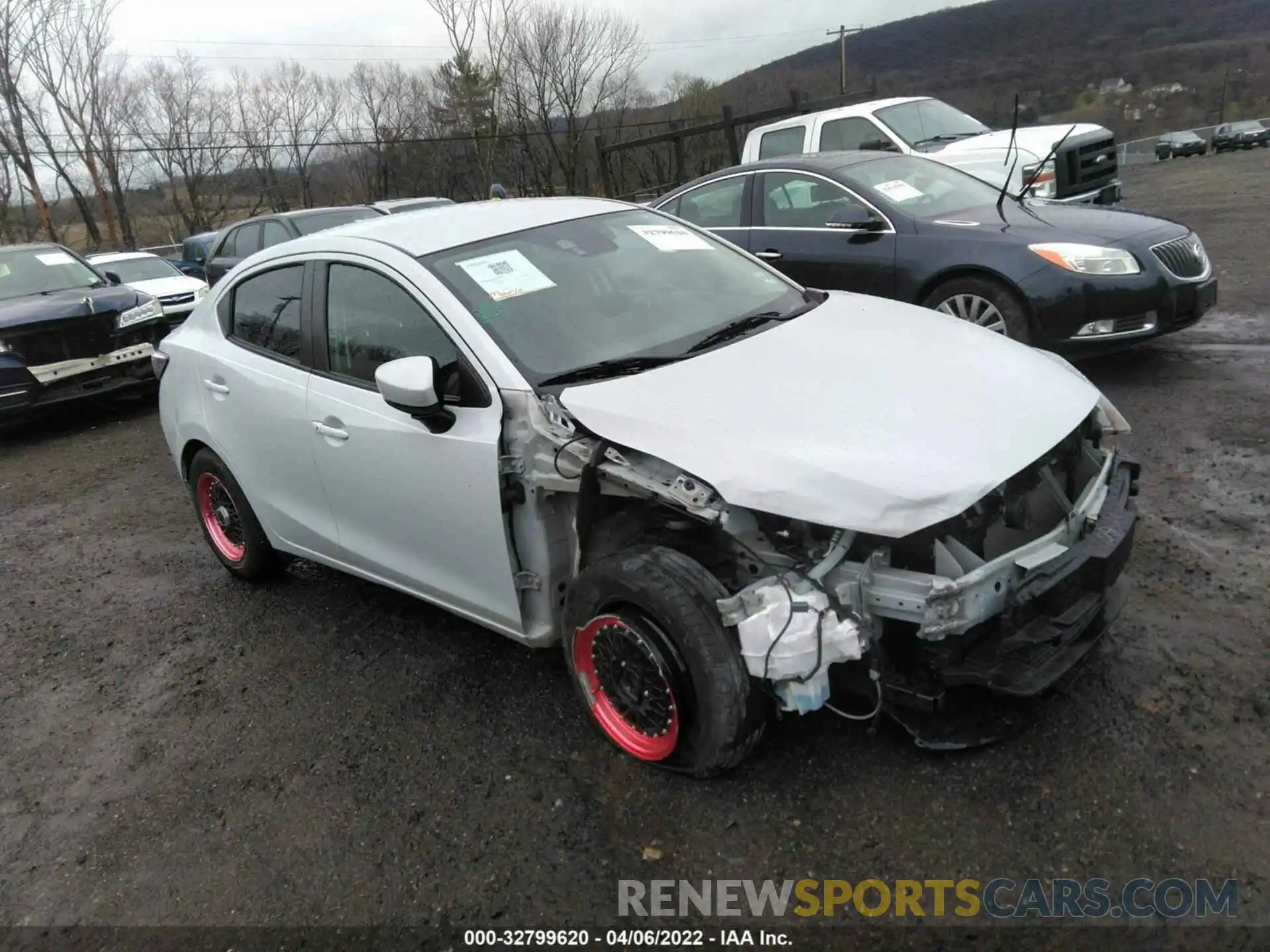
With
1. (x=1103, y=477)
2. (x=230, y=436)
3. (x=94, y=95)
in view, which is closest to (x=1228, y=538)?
(x=1103, y=477)

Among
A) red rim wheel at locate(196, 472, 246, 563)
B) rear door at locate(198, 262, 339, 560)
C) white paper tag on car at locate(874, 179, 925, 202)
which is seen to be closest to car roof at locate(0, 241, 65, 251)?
red rim wheel at locate(196, 472, 246, 563)

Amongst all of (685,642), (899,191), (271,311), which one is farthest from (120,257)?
(685,642)

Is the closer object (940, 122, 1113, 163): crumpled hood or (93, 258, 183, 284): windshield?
(940, 122, 1113, 163): crumpled hood

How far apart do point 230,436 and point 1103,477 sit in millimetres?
3643

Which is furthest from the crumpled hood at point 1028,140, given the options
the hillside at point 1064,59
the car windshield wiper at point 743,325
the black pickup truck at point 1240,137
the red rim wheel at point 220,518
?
the hillside at point 1064,59

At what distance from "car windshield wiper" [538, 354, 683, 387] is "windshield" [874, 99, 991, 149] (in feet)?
26.3

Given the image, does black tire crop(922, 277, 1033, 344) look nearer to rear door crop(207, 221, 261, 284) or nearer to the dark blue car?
the dark blue car

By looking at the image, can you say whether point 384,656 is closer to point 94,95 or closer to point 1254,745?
point 1254,745

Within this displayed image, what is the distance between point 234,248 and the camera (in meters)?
12.5

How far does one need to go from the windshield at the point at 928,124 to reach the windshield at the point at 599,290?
23.1 ft

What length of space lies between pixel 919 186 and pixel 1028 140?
4.18m

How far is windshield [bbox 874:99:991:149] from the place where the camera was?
9.88 metres

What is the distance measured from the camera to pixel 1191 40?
90375 mm

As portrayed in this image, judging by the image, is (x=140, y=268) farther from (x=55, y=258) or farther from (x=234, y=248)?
(x=55, y=258)
